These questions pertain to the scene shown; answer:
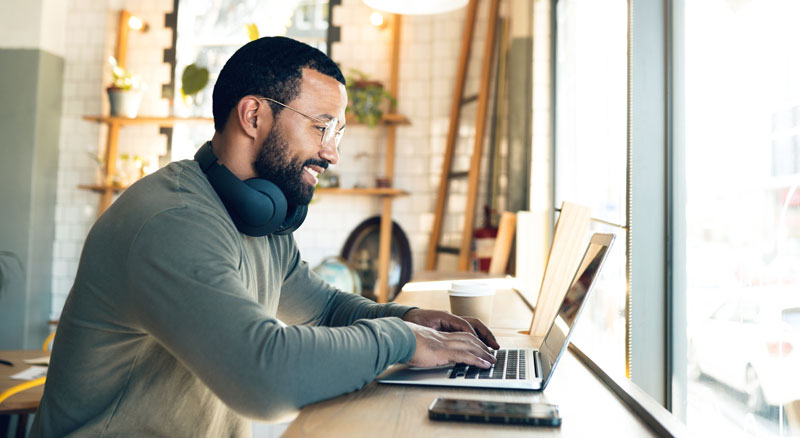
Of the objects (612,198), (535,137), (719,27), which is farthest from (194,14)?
(719,27)

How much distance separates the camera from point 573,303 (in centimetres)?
120

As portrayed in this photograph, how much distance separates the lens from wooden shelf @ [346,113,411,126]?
4.68 meters

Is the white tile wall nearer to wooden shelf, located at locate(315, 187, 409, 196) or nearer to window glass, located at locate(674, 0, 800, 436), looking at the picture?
wooden shelf, located at locate(315, 187, 409, 196)

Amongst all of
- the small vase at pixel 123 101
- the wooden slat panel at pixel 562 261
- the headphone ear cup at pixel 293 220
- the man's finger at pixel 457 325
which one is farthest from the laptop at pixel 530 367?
the small vase at pixel 123 101

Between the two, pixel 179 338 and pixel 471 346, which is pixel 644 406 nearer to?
pixel 471 346

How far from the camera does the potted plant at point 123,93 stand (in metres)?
4.97

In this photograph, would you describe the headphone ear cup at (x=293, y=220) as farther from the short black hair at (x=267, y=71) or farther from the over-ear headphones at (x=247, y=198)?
the short black hair at (x=267, y=71)

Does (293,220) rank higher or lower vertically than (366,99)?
lower

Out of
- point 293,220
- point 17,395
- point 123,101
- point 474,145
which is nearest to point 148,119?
point 123,101

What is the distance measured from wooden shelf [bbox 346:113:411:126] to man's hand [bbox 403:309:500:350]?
11.0 feet

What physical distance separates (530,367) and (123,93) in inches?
186

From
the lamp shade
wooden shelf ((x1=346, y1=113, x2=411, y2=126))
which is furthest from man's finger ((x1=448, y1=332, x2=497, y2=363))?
wooden shelf ((x1=346, y1=113, x2=411, y2=126))

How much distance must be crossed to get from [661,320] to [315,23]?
4.34 m

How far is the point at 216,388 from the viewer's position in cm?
95
